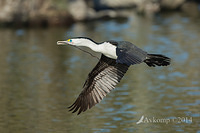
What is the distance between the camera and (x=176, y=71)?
1966 centimetres

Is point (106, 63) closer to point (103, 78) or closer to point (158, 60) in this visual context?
point (103, 78)

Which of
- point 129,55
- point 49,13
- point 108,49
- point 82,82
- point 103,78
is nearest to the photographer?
point 129,55

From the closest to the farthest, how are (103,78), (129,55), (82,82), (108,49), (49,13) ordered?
(129,55) < (108,49) < (103,78) < (82,82) < (49,13)

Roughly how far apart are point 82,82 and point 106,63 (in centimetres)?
606

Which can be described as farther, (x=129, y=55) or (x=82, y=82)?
(x=82, y=82)

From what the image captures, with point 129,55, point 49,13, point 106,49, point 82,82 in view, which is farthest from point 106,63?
point 49,13

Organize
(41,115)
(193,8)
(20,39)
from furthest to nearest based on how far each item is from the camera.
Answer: (193,8), (20,39), (41,115)

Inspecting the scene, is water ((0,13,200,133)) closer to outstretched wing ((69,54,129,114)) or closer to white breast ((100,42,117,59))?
outstretched wing ((69,54,129,114))

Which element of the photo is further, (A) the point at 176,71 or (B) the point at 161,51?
(B) the point at 161,51

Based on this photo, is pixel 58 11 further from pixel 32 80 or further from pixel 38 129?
pixel 38 129

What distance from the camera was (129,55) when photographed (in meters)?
10.5

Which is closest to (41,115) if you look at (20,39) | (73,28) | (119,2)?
(20,39)

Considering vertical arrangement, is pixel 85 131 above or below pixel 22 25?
below

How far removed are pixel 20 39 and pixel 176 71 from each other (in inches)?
526
